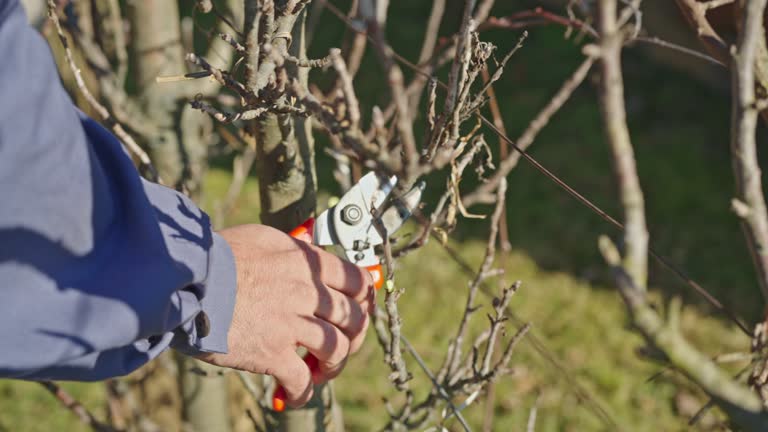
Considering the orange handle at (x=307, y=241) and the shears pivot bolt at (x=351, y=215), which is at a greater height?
the shears pivot bolt at (x=351, y=215)

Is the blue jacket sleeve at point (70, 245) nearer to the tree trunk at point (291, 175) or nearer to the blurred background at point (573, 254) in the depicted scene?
the tree trunk at point (291, 175)

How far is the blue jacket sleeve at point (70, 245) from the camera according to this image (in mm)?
943

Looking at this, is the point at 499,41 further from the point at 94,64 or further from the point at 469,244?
the point at 94,64

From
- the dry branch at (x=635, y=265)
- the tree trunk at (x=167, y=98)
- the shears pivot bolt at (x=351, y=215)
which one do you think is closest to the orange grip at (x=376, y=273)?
the shears pivot bolt at (x=351, y=215)

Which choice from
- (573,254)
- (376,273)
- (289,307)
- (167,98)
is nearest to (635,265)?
(289,307)

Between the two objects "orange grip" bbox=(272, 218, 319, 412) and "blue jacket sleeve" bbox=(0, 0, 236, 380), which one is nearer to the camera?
"blue jacket sleeve" bbox=(0, 0, 236, 380)

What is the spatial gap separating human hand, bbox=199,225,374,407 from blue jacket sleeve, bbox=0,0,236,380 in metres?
0.13

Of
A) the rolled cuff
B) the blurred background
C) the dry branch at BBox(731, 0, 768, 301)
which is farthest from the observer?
the blurred background

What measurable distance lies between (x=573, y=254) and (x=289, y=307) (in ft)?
8.72

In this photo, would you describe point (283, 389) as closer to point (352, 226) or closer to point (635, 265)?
point (352, 226)

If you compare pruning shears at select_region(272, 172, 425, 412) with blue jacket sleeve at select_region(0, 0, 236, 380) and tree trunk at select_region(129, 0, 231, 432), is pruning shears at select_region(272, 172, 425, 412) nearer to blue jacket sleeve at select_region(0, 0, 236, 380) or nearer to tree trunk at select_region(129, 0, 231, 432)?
blue jacket sleeve at select_region(0, 0, 236, 380)

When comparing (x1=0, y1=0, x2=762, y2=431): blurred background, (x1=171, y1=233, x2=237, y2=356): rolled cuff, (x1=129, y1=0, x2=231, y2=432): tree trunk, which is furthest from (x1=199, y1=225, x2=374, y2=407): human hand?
(x1=0, y1=0, x2=762, y2=431): blurred background

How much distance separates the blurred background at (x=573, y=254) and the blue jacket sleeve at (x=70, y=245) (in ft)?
3.08

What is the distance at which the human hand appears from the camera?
1274 mm
